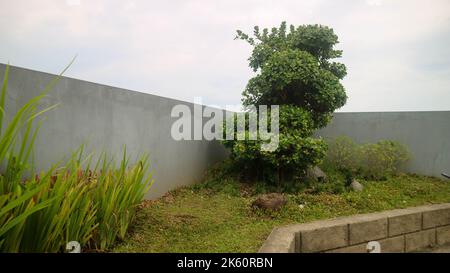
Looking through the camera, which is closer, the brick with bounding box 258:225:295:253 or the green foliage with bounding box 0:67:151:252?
the green foliage with bounding box 0:67:151:252

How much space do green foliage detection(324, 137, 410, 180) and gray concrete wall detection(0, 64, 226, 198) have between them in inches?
120

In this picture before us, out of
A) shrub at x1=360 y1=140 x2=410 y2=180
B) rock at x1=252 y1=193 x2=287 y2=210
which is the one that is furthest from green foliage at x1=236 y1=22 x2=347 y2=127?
rock at x1=252 y1=193 x2=287 y2=210

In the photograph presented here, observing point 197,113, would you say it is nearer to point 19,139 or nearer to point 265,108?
point 265,108

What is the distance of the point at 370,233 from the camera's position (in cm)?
Answer: 404

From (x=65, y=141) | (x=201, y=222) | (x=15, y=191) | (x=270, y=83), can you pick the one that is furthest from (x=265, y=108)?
(x=15, y=191)

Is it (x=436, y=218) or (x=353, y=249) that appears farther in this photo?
(x=436, y=218)

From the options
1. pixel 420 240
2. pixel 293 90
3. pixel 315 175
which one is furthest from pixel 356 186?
pixel 293 90

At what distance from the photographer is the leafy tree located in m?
5.57

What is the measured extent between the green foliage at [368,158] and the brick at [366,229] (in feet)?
9.29

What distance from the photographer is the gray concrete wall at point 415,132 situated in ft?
24.0

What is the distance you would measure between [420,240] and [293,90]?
10.6 feet

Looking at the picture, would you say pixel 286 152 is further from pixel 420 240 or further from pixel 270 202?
pixel 420 240

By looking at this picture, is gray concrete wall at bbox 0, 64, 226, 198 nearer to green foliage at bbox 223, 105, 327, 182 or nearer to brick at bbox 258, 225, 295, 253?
green foliage at bbox 223, 105, 327, 182

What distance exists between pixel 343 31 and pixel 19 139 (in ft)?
19.6
